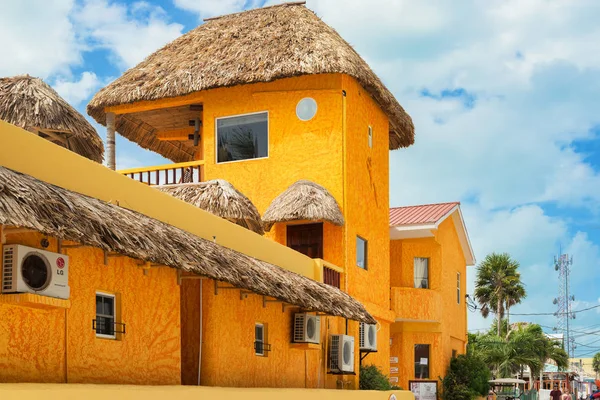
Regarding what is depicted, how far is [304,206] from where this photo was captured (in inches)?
865

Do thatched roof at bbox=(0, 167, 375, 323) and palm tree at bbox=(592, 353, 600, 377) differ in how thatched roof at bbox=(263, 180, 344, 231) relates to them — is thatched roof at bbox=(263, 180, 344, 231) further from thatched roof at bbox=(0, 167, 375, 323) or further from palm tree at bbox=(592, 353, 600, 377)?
palm tree at bbox=(592, 353, 600, 377)

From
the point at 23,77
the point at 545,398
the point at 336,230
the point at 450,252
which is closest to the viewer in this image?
the point at 23,77

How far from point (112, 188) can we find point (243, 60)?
10.8 meters

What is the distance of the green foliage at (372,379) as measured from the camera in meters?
23.3

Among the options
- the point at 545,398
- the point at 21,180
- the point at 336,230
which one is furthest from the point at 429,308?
the point at 545,398

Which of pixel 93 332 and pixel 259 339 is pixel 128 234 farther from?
pixel 259 339

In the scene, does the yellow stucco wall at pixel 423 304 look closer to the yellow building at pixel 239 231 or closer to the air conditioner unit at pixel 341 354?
the yellow building at pixel 239 231

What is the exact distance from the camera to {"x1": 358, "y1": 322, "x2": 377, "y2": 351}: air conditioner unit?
76.3 ft

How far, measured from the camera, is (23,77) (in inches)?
750

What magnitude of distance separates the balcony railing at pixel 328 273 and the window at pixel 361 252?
1.33m

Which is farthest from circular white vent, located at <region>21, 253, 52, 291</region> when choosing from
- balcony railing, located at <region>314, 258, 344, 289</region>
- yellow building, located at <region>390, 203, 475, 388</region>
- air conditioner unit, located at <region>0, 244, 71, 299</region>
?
yellow building, located at <region>390, 203, 475, 388</region>

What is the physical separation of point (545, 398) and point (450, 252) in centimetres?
2378

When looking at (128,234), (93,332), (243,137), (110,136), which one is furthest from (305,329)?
(110,136)

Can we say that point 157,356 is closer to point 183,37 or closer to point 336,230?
point 336,230
